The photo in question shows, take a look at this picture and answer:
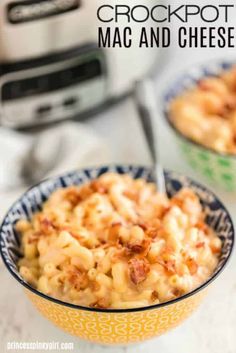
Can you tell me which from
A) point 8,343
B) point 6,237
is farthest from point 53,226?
point 8,343

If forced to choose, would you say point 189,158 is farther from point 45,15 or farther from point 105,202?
point 45,15

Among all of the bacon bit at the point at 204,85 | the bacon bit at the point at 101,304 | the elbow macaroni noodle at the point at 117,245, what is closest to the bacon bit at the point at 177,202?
the elbow macaroni noodle at the point at 117,245

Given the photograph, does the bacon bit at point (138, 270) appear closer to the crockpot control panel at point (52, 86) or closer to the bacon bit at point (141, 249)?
the bacon bit at point (141, 249)

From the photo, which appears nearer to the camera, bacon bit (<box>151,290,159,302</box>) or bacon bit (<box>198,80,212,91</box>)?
bacon bit (<box>151,290,159,302</box>)

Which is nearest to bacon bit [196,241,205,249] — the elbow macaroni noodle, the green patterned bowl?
the elbow macaroni noodle

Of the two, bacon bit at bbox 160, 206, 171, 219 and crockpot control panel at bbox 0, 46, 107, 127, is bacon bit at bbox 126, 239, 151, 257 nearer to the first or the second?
bacon bit at bbox 160, 206, 171, 219

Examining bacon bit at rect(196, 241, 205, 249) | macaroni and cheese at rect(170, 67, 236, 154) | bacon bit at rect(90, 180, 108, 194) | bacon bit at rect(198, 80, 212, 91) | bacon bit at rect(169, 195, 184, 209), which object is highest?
bacon bit at rect(198, 80, 212, 91)

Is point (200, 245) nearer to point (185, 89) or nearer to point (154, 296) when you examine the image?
point (154, 296)
